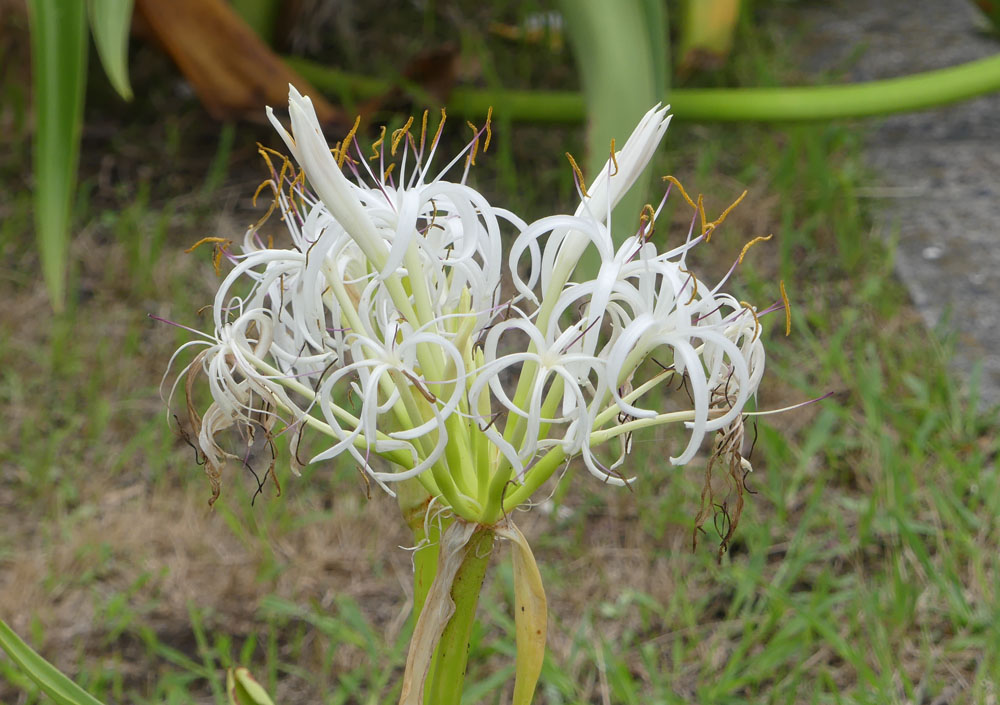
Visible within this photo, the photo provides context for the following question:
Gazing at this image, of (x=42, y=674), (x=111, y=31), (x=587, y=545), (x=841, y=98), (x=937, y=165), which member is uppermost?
(x=111, y=31)

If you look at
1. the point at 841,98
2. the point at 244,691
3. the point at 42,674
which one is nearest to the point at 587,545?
the point at 244,691

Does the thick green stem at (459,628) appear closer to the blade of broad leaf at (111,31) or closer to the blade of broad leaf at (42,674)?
the blade of broad leaf at (42,674)

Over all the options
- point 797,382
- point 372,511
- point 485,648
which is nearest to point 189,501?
point 372,511

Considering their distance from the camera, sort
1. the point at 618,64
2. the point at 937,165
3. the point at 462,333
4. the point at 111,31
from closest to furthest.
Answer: the point at 462,333, the point at 111,31, the point at 618,64, the point at 937,165

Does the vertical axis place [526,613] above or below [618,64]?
above

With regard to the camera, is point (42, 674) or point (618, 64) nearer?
point (42, 674)

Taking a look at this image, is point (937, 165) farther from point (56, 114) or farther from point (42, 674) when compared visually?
point (42, 674)
